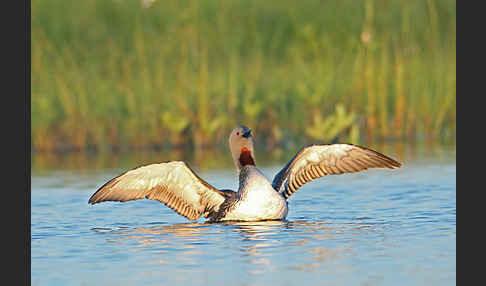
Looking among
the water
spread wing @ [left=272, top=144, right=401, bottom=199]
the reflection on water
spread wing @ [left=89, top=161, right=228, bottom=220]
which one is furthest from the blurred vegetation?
the reflection on water

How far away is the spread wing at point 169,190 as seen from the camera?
10750mm

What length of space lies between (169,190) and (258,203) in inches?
46.2

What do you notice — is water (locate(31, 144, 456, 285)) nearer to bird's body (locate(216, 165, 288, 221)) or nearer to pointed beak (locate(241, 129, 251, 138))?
bird's body (locate(216, 165, 288, 221))

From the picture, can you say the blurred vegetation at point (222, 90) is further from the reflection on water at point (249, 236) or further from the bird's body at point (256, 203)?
the reflection on water at point (249, 236)

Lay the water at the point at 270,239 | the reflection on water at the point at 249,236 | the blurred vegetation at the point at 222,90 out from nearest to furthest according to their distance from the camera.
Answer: the water at the point at 270,239 < the reflection on water at the point at 249,236 < the blurred vegetation at the point at 222,90

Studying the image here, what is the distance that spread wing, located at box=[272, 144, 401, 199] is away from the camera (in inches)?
Answer: 439

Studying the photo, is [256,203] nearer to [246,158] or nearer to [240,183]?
[240,183]

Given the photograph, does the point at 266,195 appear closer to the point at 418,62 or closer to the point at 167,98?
the point at 167,98

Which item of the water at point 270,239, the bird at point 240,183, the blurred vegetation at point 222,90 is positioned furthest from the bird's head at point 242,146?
the blurred vegetation at point 222,90

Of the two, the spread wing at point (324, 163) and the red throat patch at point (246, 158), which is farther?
the spread wing at point (324, 163)

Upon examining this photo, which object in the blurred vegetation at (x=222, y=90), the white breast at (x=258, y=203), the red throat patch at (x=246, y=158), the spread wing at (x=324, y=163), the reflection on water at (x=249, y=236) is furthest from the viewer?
the blurred vegetation at (x=222, y=90)

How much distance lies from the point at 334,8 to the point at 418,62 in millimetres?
3700

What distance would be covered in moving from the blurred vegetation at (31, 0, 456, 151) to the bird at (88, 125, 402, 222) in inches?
224
